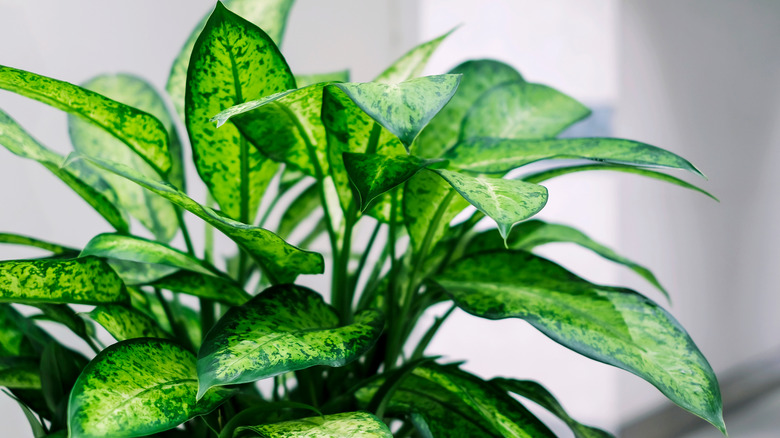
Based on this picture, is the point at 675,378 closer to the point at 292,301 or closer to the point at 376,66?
the point at 292,301

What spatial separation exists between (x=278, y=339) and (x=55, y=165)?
0.22 m

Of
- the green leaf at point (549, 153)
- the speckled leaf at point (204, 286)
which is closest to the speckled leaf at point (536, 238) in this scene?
the green leaf at point (549, 153)

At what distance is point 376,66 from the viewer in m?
1.26

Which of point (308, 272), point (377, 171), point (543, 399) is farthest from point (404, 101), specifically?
point (543, 399)

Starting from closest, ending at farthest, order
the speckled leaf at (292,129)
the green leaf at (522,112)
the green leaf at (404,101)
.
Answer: the green leaf at (404,101) → the speckled leaf at (292,129) → the green leaf at (522,112)

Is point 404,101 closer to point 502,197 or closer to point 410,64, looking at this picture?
point 502,197

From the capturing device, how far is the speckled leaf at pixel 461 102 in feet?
1.89

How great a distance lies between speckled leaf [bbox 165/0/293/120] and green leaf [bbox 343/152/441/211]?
218mm

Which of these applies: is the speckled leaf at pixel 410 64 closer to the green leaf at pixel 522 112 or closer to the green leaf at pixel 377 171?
the green leaf at pixel 522 112

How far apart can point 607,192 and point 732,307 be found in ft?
2.34

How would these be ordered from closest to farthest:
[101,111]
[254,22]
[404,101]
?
[404,101] < [101,111] < [254,22]

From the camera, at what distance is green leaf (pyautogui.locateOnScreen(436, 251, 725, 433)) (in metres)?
0.39

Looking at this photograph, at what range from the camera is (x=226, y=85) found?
426mm

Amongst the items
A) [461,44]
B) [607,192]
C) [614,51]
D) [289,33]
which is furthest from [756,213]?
[289,33]
